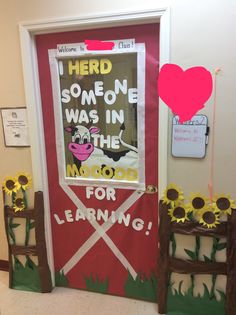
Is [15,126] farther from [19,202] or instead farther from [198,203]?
[198,203]

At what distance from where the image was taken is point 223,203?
5.62 ft

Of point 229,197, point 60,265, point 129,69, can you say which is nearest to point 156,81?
point 129,69

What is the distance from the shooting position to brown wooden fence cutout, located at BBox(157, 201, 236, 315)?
173 centimetres

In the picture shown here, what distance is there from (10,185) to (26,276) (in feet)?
2.54

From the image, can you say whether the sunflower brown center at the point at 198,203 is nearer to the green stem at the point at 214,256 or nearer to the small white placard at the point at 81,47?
the green stem at the point at 214,256

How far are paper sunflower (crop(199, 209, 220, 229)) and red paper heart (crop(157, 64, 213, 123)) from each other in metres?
0.60

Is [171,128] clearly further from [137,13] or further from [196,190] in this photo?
[137,13]

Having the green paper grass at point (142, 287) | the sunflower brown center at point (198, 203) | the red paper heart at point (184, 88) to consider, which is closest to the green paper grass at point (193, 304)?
the green paper grass at point (142, 287)

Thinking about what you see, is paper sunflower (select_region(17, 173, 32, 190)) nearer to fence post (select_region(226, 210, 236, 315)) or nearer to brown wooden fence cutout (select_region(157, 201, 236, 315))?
brown wooden fence cutout (select_region(157, 201, 236, 315))

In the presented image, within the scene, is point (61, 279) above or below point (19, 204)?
below

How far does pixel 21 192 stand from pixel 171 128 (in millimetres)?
1241

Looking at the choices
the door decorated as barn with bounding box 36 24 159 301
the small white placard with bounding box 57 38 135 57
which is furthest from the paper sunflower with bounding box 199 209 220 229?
the small white placard with bounding box 57 38 135 57

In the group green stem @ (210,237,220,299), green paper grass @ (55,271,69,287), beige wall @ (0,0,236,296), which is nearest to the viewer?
beige wall @ (0,0,236,296)

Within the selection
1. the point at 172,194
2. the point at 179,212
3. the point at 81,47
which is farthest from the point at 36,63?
the point at 179,212
